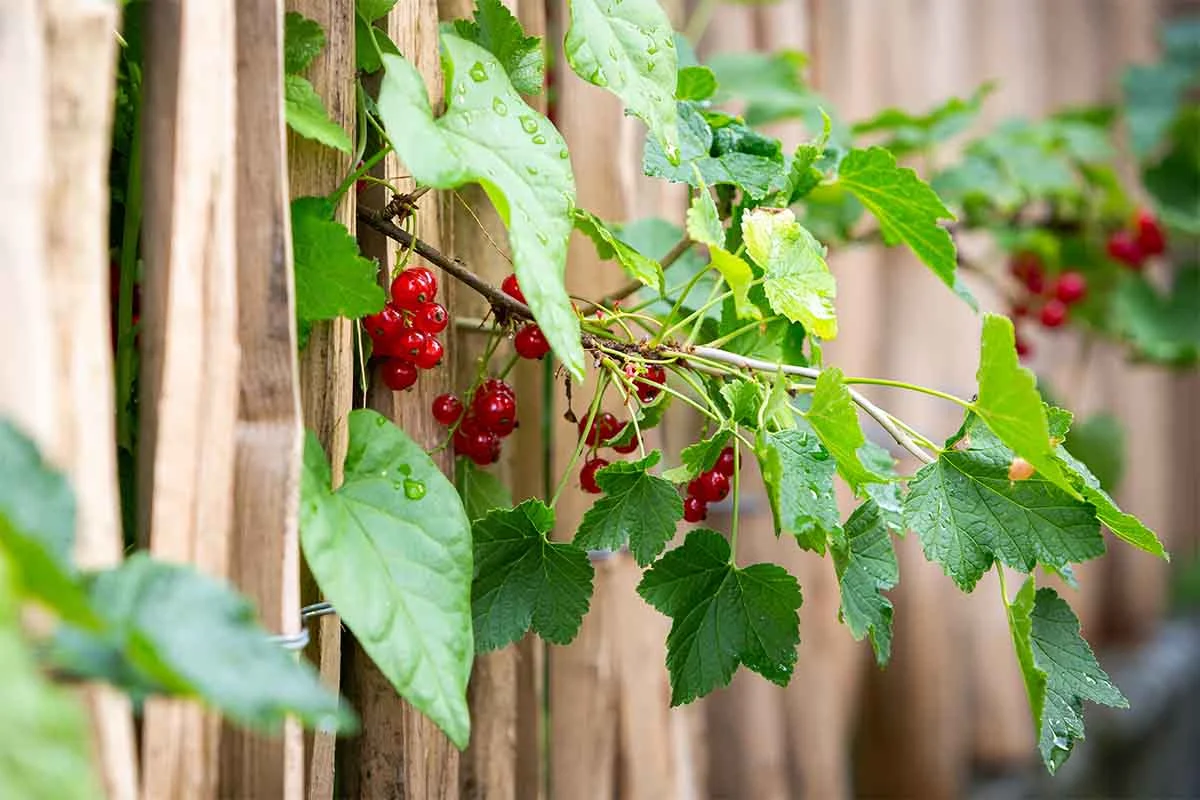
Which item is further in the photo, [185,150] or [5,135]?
[185,150]

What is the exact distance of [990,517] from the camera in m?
0.70

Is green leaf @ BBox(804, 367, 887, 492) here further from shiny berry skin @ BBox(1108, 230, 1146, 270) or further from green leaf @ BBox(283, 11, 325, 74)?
shiny berry skin @ BBox(1108, 230, 1146, 270)

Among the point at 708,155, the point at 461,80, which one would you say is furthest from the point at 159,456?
the point at 708,155

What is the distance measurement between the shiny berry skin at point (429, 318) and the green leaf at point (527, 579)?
13 cm

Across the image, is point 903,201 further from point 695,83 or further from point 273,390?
point 273,390

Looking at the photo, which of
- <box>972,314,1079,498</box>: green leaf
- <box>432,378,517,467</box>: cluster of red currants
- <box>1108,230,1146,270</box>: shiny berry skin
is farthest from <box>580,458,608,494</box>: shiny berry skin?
<box>1108,230,1146,270</box>: shiny berry skin

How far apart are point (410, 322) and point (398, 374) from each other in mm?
42

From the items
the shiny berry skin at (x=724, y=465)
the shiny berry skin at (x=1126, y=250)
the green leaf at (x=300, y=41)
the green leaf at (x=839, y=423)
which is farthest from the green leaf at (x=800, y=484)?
the shiny berry skin at (x=1126, y=250)

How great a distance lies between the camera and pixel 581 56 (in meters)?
0.65

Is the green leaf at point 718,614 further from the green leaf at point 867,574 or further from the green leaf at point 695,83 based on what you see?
the green leaf at point 695,83

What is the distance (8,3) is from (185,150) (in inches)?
4.8

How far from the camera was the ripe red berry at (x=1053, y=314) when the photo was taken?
5.48 ft

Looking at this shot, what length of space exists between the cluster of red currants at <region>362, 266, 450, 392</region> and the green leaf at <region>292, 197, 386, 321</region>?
6 cm

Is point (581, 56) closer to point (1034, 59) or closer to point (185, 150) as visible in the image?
point (185, 150)
